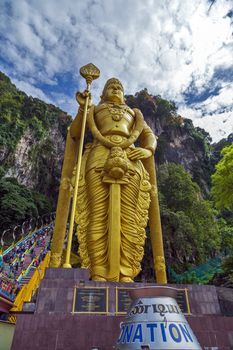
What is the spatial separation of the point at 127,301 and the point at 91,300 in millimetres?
439

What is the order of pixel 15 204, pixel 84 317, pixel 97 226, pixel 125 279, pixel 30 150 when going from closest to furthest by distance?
1. pixel 84 317
2. pixel 125 279
3. pixel 97 226
4. pixel 15 204
5. pixel 30 150

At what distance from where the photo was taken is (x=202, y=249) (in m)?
14.0

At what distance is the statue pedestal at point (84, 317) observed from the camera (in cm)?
290

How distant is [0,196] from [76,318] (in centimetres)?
1932

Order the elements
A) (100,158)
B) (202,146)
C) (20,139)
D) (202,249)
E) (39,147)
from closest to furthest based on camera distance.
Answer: (100,158)
(202,249)
(20,139)
(39,147)
(202,146)

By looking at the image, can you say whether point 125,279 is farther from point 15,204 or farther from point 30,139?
point 30,139

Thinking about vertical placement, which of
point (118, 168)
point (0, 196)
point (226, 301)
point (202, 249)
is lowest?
point (226, 301)

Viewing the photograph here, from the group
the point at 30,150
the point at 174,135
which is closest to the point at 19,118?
the point at 30,150

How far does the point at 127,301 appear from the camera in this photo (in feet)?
11.4

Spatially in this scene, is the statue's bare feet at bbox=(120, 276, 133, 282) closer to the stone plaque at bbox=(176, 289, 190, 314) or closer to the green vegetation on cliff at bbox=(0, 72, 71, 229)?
the stone plaque at bbox=(176, 289, 190, 314)

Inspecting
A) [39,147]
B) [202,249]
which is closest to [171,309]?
[202,249]

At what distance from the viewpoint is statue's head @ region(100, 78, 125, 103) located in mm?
6371

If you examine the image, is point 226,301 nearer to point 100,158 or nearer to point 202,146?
point 100,158

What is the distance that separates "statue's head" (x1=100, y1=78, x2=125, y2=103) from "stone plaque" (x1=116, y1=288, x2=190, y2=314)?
4213 mm
